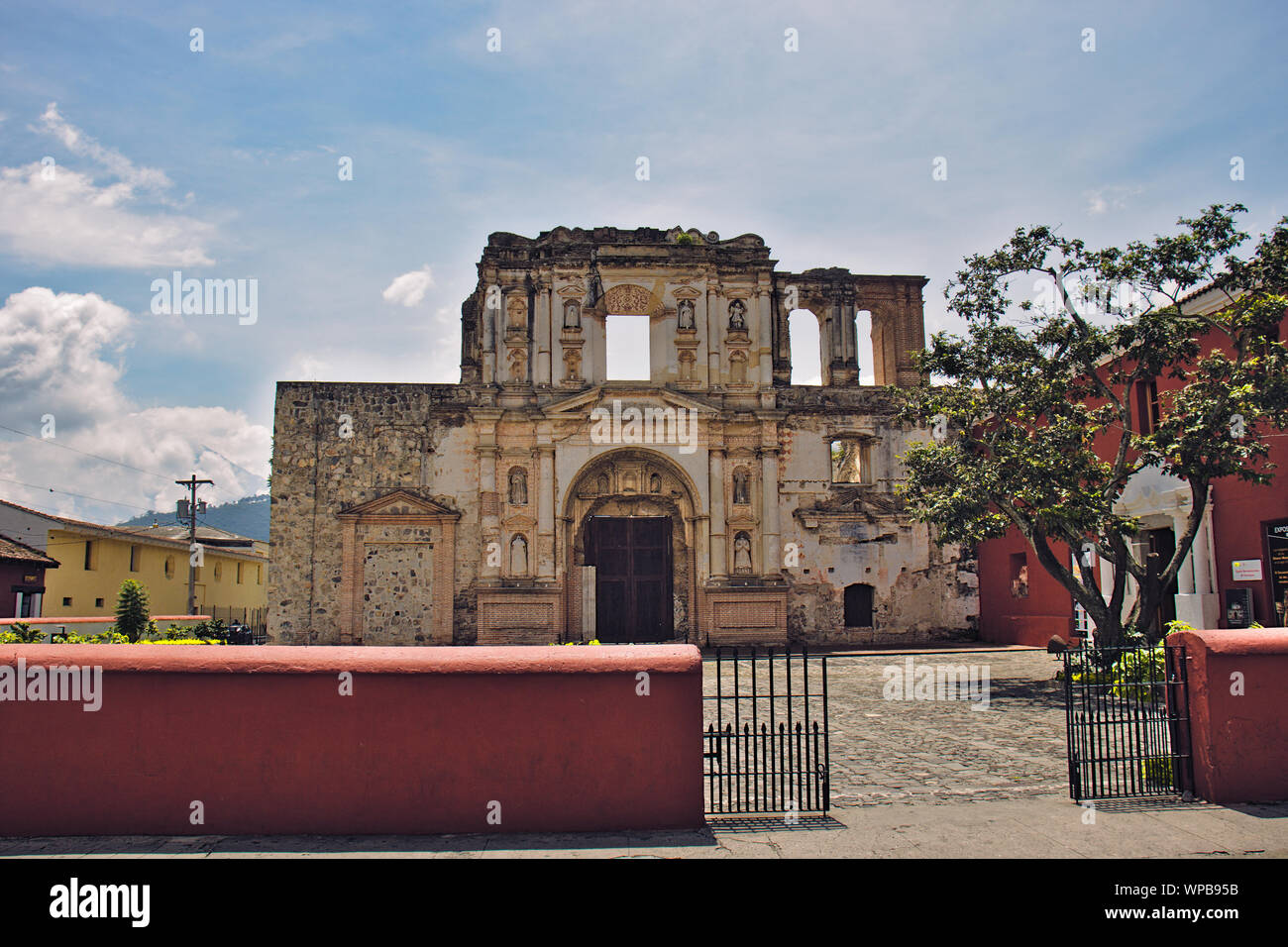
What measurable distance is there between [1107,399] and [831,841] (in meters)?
11.9

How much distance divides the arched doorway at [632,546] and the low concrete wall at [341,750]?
16273 millimetres

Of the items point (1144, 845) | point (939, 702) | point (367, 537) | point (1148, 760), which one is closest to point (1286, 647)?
point (1148, 760)

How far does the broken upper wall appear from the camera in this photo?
23.2 m

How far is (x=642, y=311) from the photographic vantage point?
945 inches

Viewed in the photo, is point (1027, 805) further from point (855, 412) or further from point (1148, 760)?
point (855, 412)

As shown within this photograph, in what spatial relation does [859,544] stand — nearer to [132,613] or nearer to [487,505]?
[487,505]

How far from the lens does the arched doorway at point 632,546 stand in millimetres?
22641

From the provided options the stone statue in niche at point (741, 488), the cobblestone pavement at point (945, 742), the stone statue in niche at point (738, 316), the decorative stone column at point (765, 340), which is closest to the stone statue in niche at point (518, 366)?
the stone statue in niche at point (738, 316)

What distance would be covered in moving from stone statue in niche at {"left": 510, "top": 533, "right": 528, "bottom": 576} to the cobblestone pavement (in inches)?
298

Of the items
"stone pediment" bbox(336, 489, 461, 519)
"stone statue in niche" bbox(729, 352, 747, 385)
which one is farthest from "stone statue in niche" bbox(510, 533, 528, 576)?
"stone statue in niche" bbox(729, 352, 747, 385)

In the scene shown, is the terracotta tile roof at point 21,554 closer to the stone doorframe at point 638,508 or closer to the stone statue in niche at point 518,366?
the stone statue in niche at point 518,366

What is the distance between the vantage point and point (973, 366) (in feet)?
54.4

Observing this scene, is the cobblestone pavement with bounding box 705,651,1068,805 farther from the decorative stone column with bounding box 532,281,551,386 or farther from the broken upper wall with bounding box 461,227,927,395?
the decorative stone column with bounding box 532,281,551,386

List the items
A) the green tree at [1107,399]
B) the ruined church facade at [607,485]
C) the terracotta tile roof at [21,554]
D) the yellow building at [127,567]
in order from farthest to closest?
the yellow building at [127,567] → the terracotta tile roof at [21,554] → the ruined church facade at [607,485] → the green tree at [1107,399]
